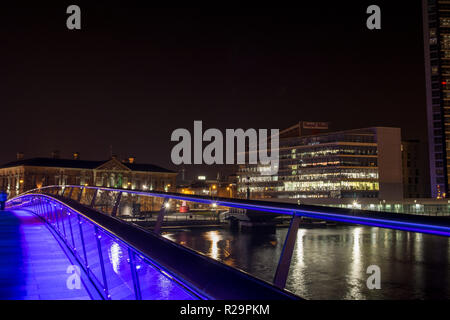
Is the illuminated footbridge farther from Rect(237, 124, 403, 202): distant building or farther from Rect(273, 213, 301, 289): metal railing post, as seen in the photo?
Rect(237, 124, 403, 202): distant building

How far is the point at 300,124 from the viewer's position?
140875 mm

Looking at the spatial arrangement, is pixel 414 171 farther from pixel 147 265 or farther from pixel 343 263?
pixel 147 265

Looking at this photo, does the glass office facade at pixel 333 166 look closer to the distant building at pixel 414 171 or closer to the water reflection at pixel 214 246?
the distant building at pixel 414 171

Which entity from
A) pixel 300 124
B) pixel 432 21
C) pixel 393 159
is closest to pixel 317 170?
pixel 393 159

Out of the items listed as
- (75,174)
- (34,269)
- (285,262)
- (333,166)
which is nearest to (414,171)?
(333,166)

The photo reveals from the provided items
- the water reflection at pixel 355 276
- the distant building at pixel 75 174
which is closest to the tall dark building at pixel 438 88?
the water reflection at pixel 355 276

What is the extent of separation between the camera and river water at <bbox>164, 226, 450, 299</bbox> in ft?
113

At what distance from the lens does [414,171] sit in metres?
135

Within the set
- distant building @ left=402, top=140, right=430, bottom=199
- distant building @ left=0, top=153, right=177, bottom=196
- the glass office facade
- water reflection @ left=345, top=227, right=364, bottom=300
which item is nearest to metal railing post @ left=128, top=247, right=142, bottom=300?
A: water reflection @ left=345, top=227, right=364, bottom=300

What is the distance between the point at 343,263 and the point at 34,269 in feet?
143

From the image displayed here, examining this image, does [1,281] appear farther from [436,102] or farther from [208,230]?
[436,102]

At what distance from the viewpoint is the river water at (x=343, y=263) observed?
1353 inches

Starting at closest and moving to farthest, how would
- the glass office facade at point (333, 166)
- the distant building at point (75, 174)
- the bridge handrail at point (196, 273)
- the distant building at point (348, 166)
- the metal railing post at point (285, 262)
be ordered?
the bridge handrail at point (196, 273)
the metal railing post at point (285, 262)
the distant building at point (75, 174)
the glass office facade at point (333, 166)
the distant building at point (348, 166)

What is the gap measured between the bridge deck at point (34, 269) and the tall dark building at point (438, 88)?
117622 mm
